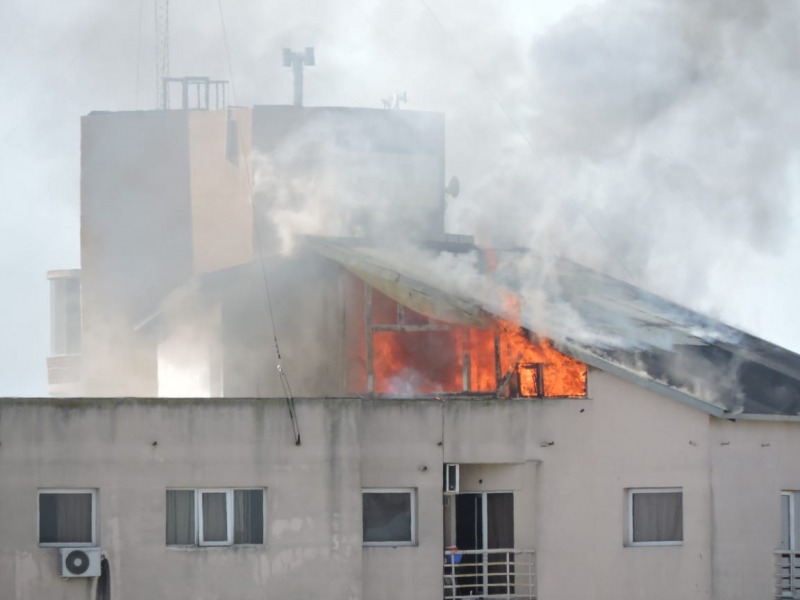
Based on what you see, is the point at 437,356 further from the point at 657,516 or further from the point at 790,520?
the point at 790,520

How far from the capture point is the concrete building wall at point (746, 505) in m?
25.2

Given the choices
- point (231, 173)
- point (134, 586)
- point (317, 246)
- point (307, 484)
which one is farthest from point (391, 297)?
point (231, 173)

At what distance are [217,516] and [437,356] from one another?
6719 mm

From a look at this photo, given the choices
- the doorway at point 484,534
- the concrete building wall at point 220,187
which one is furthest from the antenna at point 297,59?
the doorway at point 484,534

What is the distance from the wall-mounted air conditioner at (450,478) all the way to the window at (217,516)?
2.89 m

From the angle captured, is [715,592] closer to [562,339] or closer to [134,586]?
[562,339]

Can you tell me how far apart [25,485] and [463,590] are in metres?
7.21

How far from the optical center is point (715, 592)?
25.2 meters

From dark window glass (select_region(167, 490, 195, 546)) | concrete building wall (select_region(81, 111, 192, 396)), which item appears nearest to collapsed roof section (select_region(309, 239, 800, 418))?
dark window glass (select_region(167, 490, 195, 546))

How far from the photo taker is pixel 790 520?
25750mm

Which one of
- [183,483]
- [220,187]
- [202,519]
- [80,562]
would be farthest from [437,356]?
[220,187]

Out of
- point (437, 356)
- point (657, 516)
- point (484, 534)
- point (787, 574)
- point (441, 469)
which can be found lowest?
point (787, 574)

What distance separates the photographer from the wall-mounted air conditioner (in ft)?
81.5

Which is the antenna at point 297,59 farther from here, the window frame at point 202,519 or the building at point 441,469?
the window frame at point 202,519
